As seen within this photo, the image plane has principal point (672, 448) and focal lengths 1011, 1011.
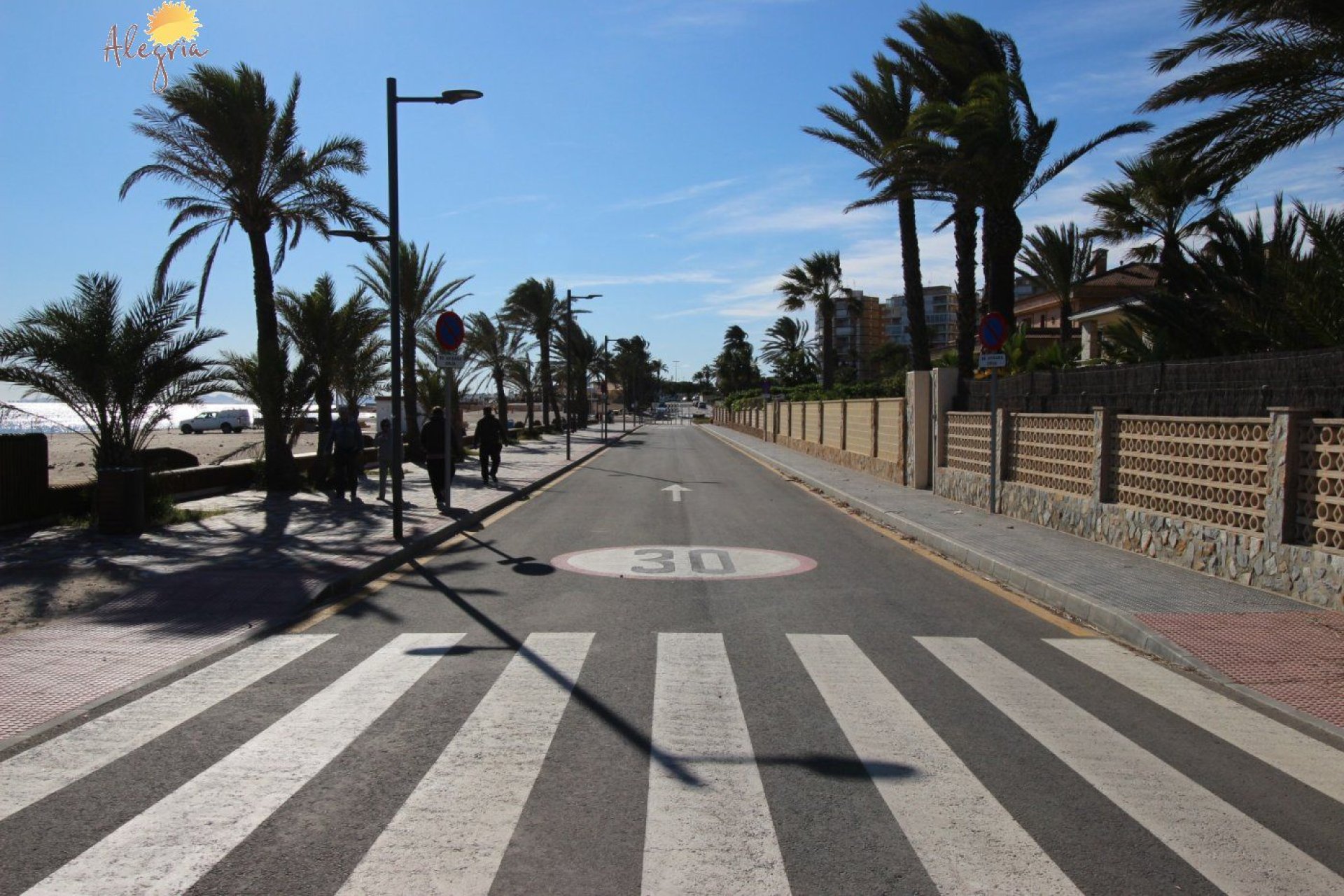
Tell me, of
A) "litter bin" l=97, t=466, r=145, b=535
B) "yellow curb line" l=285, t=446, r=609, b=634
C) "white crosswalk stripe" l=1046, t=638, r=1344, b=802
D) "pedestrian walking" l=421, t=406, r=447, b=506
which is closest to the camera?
"white crosswalk stripe" l=1046, t=638, r=1344, b=802

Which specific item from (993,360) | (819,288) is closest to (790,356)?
(819,288)

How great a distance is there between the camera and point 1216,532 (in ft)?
33.1

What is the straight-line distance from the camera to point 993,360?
15.4m

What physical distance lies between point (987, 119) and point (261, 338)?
15.0 m

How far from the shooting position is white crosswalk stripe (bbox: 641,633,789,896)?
3.72 meters

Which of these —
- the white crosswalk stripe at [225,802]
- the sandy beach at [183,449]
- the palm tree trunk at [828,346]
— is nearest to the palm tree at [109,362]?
the sandy beach at [183,449]

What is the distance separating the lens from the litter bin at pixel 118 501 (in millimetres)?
13234

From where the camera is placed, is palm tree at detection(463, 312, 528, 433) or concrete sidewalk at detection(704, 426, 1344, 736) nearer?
concrete sidewalk at detection(704, 426, 1344, 736)

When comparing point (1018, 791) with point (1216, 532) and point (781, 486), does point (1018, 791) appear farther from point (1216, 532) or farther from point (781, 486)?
point (781, 486)

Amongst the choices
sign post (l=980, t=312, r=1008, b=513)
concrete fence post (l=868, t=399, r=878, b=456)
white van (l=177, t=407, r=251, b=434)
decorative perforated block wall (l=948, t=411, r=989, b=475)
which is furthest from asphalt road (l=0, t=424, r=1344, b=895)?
white van (l=177, t=407, r=251, b=434)

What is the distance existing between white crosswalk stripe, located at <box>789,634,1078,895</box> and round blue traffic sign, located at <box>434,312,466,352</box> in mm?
10436

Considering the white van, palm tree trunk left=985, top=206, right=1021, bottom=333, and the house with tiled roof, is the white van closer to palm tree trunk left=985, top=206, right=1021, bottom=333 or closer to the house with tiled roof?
the house with tiled roof

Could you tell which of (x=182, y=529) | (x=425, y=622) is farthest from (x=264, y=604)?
(x=182, y=529)

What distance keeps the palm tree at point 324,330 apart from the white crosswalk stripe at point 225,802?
55.2 feet
